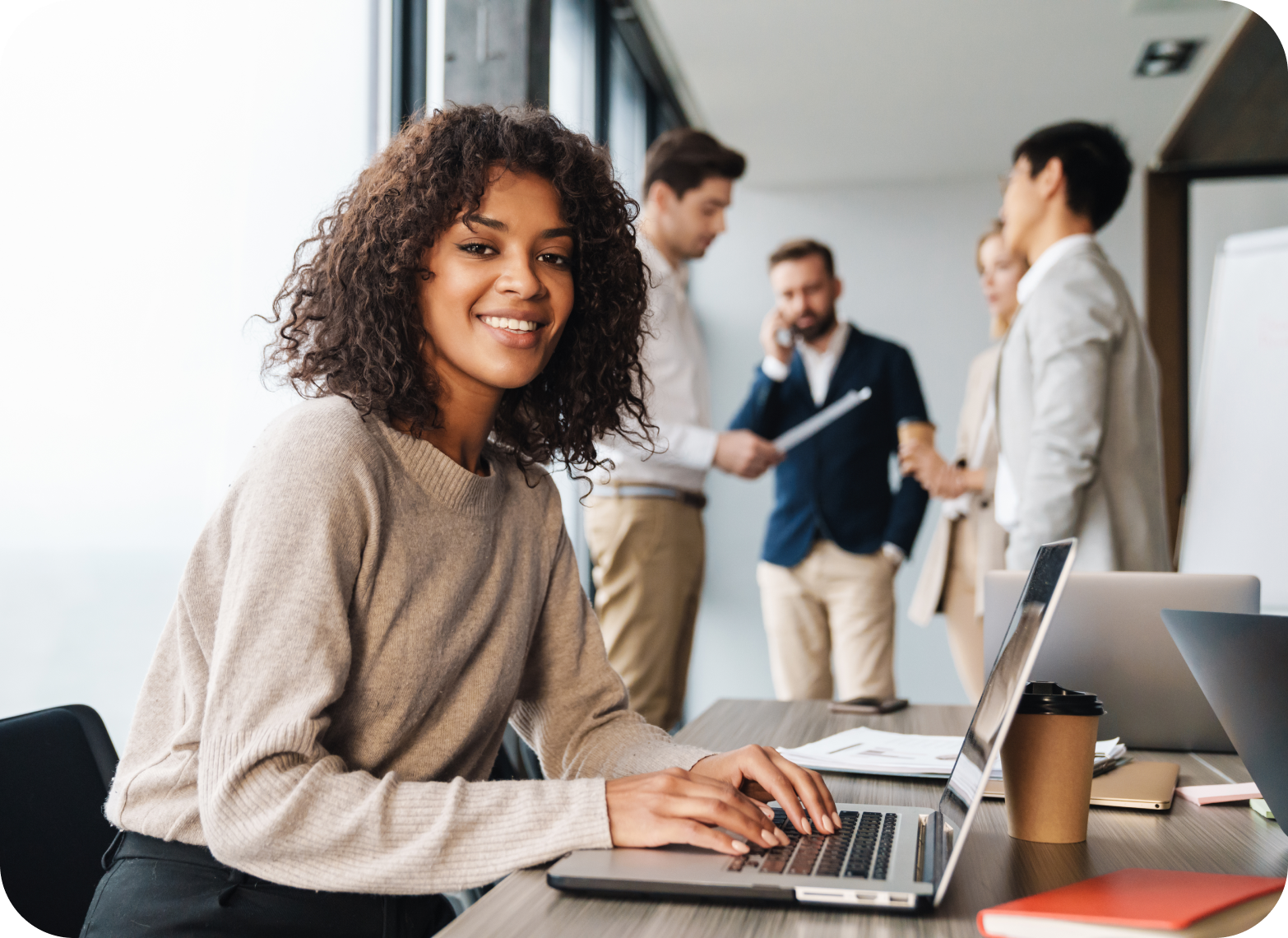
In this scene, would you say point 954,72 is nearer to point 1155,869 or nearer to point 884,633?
point 884,633

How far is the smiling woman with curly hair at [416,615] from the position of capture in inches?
31.4

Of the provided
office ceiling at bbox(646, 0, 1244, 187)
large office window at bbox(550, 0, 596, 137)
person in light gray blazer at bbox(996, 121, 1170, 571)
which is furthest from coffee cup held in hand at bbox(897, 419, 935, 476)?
office ceiling at bbox(646, 0, 1244, 187)

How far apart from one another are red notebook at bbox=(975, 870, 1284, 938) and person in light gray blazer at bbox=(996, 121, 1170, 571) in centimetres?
148

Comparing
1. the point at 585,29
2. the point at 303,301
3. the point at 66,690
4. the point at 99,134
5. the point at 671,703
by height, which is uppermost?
the point at 585,29

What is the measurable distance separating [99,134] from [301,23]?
0.62m

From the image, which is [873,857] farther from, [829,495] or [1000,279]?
[1000,279]

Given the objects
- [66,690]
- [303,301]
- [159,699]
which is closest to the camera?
[159,699]

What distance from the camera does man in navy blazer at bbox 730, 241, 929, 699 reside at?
10.6 feet

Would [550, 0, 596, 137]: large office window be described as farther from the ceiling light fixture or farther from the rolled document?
the ceiling light fixture

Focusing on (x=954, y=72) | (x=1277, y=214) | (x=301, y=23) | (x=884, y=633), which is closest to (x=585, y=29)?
(x=954, y=72)

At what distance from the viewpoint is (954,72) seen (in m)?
4.08

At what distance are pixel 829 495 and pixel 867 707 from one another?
1773mm

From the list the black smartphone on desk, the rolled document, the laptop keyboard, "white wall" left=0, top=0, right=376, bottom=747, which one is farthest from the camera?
the rolled document

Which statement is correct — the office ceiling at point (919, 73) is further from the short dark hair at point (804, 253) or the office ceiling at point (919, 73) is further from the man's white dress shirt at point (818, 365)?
the man's white dress shirt at point (818, 365)
